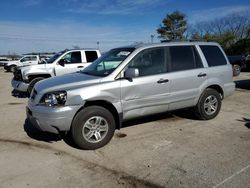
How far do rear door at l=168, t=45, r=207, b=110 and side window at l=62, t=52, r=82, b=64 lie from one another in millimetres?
5910

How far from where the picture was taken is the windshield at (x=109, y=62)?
5262 millimetres

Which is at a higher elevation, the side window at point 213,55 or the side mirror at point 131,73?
the side window at point 213,55

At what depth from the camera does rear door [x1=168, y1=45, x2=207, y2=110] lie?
5.65 m

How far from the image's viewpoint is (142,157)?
444 centimetres

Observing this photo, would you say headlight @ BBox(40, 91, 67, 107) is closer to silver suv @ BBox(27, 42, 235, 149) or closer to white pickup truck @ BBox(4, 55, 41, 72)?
silver suv @ BBox(27, 42, 235, 149)

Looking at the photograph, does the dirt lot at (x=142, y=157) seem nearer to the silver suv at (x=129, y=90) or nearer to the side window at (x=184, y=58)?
the silver suv at (x=129, y=90)

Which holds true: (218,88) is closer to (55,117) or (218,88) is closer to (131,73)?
(131,73)

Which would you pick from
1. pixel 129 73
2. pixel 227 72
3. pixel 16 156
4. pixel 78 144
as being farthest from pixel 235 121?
pixel 16 156

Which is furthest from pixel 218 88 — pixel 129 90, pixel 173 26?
pixel 173 26

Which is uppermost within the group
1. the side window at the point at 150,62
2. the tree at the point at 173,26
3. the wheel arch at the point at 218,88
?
the tree at the point at 173,26

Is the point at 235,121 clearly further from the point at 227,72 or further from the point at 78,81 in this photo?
the point at 78,81

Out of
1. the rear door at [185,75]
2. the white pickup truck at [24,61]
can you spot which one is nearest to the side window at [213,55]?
the rear door at [185,75]

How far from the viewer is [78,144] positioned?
473cm

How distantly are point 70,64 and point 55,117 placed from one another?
6585 mm
